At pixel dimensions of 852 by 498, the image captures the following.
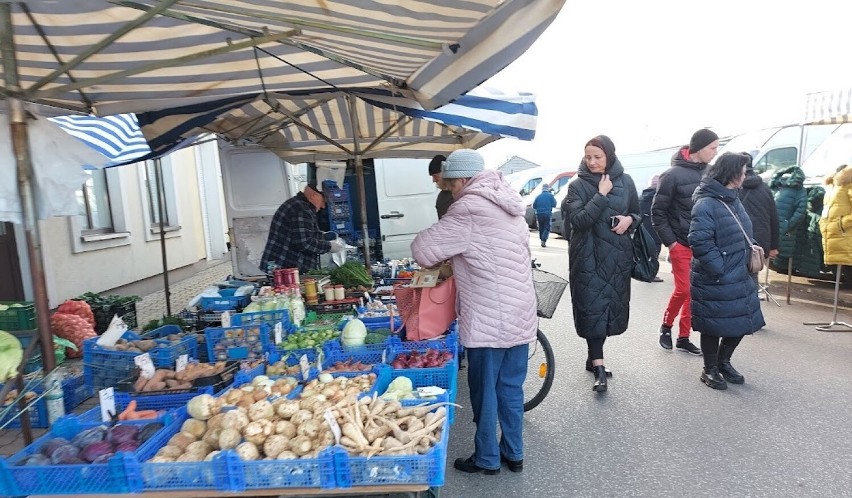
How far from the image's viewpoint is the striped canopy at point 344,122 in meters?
4.84

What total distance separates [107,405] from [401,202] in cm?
642

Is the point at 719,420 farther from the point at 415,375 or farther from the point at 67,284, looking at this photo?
the point at 67,284

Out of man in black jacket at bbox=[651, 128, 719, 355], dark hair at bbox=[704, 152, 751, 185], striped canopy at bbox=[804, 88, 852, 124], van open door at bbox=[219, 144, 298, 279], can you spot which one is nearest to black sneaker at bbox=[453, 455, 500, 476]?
man in black jacket at bbox=[651, 128, 719, 355]

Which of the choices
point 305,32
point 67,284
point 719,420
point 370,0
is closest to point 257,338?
point 305,32

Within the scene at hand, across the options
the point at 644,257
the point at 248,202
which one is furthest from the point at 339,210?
the point at 644,257

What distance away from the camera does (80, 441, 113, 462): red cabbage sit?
7.57 ft

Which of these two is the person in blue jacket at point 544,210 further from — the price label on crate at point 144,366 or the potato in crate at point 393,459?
the potato in crate at point 393,459

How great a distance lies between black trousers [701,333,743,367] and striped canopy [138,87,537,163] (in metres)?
2.49

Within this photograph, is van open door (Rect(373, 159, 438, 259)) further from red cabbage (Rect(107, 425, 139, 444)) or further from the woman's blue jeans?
red cabbage (Rect(107, 425, 139, 444))

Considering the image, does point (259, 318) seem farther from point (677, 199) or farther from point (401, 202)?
point (401, 202)

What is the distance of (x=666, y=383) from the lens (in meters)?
4.75

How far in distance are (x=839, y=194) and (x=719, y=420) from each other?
362 centimetres

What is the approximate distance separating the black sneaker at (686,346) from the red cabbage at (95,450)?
5.32m

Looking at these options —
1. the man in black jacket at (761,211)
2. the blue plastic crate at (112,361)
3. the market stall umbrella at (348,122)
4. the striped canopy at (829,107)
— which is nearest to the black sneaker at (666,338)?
the man in black jacket at (761,211)
